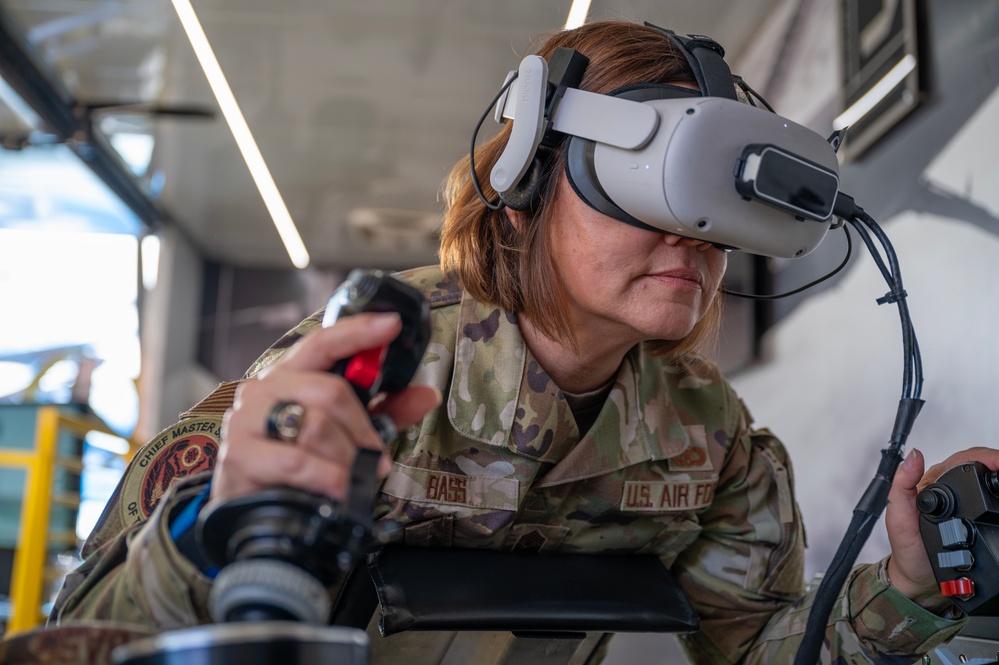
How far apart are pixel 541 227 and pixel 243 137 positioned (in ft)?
13.8

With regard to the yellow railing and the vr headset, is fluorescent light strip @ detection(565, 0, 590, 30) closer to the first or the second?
the yellow railing

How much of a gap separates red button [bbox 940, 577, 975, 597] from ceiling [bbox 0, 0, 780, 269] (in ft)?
8.56

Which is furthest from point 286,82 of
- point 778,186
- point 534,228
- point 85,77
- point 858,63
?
point 778,186

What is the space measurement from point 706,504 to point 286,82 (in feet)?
11.9

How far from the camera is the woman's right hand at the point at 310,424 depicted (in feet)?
1.75

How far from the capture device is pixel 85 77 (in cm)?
443

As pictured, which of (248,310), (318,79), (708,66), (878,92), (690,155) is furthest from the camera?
(248,310)

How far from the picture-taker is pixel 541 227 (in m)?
1.12

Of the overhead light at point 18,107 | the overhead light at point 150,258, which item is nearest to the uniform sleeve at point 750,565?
the overhead light at point 18,107

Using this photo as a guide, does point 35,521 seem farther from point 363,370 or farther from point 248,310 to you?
point 248,310

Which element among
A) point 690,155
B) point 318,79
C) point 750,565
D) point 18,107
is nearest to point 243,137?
point 318,79

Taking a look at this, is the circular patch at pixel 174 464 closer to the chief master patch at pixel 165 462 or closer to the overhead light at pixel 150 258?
the chief master patch at pixel 165 462

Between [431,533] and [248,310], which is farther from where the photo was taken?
[248,310]

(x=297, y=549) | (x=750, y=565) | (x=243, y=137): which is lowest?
(x=243, y=137)
